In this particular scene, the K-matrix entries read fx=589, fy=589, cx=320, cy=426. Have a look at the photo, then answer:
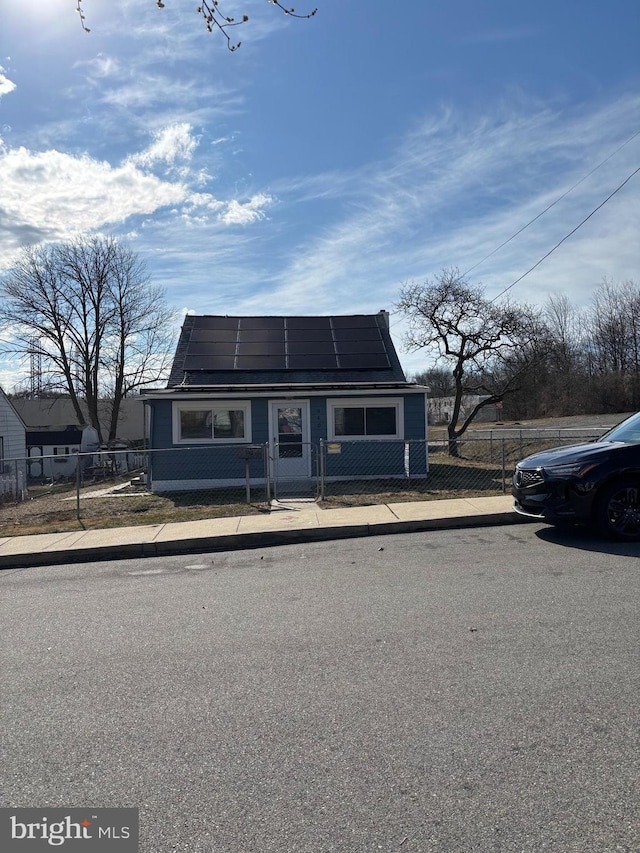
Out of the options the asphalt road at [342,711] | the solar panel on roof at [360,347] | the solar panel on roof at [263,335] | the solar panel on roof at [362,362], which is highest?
the solar panel on roof at [263,335]

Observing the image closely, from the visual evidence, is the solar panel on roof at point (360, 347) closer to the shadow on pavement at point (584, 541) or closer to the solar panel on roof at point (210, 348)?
the solar panel on roof at point (210, 348)

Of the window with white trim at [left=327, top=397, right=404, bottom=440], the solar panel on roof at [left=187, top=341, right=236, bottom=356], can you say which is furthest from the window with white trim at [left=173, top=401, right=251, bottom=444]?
the solar panel on roof at [left=187, top=341, right=236, bottom=356]

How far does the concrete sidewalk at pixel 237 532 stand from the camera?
8023 mm

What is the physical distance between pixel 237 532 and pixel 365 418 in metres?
7.65

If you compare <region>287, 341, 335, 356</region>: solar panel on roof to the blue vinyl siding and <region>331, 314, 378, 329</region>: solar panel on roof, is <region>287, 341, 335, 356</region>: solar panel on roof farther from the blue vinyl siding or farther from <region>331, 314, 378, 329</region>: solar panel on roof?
the blue vinyl siding

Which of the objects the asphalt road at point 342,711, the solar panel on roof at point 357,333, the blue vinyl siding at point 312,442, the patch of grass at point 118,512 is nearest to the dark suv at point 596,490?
the asphalt road at point 342,711

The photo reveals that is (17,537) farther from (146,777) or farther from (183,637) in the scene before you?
(146,777)

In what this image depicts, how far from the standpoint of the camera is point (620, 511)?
7.08 meters

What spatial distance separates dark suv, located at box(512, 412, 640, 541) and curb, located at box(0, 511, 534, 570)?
1.43 m

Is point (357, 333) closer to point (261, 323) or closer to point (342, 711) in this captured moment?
point (261, 323)

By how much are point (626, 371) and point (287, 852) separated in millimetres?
46872

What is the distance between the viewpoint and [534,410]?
151 ft

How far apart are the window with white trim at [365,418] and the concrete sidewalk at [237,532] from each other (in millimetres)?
5739

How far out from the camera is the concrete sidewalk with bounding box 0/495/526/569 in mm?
8023
